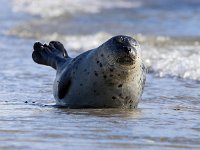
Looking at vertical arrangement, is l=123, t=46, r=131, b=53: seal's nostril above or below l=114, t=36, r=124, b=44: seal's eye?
below

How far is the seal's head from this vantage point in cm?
692

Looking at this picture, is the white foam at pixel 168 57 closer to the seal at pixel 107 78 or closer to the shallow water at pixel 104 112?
the shallow water at pixel 104 112

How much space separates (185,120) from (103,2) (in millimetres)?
22275

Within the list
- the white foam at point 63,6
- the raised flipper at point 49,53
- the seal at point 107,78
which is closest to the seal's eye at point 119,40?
the seal at point 107,78

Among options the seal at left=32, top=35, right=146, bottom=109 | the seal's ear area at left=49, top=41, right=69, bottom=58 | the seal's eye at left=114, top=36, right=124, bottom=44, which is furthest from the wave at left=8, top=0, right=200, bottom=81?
the seal's eye at left=114, top=36, right=124, bottom=44

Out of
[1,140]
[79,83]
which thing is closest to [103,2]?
[79,83]

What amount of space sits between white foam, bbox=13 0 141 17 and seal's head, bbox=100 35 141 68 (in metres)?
16.3

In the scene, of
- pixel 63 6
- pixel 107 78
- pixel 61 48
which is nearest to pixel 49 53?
pixel 61 48

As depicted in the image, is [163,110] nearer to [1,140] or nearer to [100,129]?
[100,129]

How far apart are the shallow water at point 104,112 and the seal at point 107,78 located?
16cm

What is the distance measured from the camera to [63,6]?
2630 cm

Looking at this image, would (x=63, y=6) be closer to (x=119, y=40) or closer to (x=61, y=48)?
(x=61, y=48)

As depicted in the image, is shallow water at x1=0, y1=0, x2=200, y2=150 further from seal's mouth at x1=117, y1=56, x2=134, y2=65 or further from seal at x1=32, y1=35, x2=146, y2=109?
seal's mouth at x1=117, y1=56, x2=134, y2=65

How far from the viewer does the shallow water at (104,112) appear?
5.55 metres
